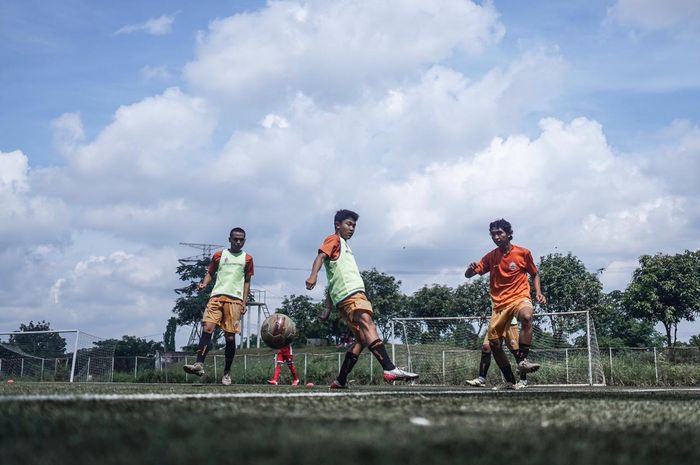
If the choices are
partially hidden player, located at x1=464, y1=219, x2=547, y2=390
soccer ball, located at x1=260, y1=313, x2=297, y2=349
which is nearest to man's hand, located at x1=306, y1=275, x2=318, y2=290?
partially hidden player, located at x1=464, y1=219, x2=547, y2=390

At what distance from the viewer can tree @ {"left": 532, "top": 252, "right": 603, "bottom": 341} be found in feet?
233

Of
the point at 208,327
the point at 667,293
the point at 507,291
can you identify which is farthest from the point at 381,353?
the point at 667,293

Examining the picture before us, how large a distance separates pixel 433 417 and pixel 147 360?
101 ft

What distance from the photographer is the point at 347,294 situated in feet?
25.1

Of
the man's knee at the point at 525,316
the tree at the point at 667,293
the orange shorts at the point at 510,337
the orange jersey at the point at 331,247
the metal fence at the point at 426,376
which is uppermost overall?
the tree at the point at 667,293

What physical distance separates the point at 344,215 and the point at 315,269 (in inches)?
29.6

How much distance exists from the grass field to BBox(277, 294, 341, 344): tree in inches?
3455

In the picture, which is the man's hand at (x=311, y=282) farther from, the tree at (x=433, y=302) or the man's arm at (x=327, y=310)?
the tree at (x=433, y=302)

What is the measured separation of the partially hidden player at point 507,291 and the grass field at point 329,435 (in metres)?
5.47

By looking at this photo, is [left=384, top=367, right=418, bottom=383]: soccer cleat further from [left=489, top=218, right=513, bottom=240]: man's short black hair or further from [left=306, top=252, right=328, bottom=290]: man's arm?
[left=489, top=218, right=513, bottom=240]: man's short black hair

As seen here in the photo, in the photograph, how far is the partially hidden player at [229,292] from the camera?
34.0 ft

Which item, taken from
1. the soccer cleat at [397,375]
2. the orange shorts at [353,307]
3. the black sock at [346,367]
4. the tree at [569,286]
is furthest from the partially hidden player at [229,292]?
the tree at [569,286]

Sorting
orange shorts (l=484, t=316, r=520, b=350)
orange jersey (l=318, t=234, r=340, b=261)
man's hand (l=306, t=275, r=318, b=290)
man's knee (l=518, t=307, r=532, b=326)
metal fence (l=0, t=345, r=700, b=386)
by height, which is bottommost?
metal fence (l=0, t=345, r=700, b=386)

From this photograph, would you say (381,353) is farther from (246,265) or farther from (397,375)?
(246,265)
